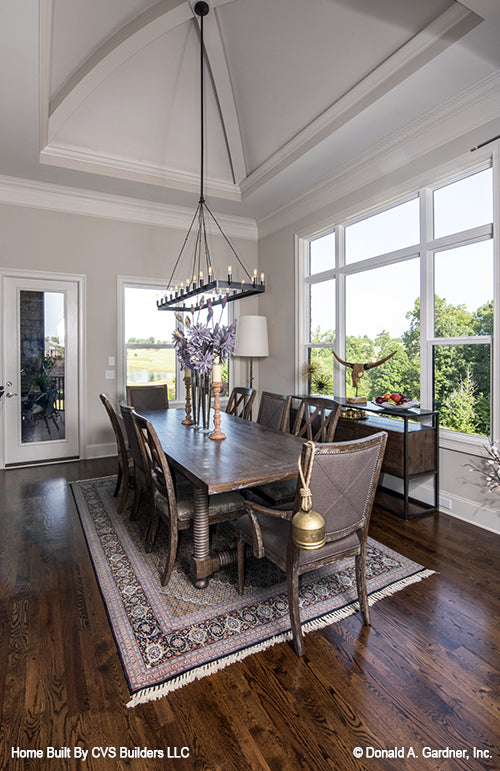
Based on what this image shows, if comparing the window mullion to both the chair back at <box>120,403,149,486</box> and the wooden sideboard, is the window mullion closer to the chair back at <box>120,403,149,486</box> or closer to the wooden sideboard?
the wooden sideboard

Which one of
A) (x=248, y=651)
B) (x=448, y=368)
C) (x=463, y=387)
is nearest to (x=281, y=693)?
(x=248, y=651)

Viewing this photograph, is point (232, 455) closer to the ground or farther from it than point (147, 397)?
closer to the ground

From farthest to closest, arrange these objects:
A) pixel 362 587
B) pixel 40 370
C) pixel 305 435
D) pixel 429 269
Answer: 1. pixel 40 370
2. pixel 429 269
3. pixel 305 435
4. pixel 362 587

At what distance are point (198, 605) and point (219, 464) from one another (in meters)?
0.74

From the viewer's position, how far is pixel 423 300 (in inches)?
137

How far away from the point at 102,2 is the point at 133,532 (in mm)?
3995

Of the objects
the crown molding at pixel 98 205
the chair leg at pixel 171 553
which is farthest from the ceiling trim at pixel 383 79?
the chair leg at pixel 171 553

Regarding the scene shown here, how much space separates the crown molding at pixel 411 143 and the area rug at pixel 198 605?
3213mm

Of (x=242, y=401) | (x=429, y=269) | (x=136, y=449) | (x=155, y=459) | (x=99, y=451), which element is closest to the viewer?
(x=155, y=459)

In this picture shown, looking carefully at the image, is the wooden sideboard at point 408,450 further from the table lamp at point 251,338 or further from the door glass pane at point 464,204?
the table lamp at point 251,338

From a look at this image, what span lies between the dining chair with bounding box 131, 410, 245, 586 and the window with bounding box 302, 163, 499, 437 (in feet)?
6.88

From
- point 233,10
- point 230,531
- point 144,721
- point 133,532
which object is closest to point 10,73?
point 233,10

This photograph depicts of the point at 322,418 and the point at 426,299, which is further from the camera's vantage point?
the point at 426,299

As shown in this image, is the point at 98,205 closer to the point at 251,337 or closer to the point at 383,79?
the point at 251,337
